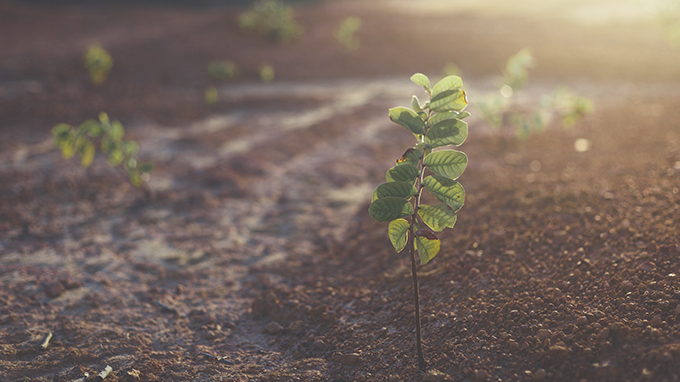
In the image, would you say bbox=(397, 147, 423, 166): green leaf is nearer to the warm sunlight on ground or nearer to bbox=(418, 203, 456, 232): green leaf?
bbox=(418, 203, 456, 232): green leaf

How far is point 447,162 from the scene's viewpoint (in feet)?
5.23

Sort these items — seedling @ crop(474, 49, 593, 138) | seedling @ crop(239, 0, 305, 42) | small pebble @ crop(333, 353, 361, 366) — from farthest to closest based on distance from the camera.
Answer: seedling @ crop(239, 0, 305, 42), seedling @ crop(474, 49, 593, 138), small pebble @ crop(333, 353, 361, 366)

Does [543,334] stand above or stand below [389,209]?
below

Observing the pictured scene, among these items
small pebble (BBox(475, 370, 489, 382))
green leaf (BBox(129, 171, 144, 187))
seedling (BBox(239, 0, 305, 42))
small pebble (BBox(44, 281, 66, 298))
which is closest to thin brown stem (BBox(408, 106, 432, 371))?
small pebble (BBox(475, 370, 489, 382))

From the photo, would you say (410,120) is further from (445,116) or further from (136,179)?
(136,179)

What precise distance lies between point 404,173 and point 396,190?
7 centimetres

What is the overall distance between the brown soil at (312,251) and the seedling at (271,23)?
4.79 m

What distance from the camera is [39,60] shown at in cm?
867

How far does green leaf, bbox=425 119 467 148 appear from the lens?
5.14 feet

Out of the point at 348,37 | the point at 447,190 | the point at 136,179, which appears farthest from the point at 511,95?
the point at 348,37

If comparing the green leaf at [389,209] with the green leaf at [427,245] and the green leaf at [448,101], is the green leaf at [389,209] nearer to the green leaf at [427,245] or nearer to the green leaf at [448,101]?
the green leaf at [427,245]

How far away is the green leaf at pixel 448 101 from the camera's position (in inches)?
62.6

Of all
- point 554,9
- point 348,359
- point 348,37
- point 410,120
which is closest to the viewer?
point 410,120

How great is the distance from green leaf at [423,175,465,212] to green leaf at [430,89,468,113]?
25 centimetres
